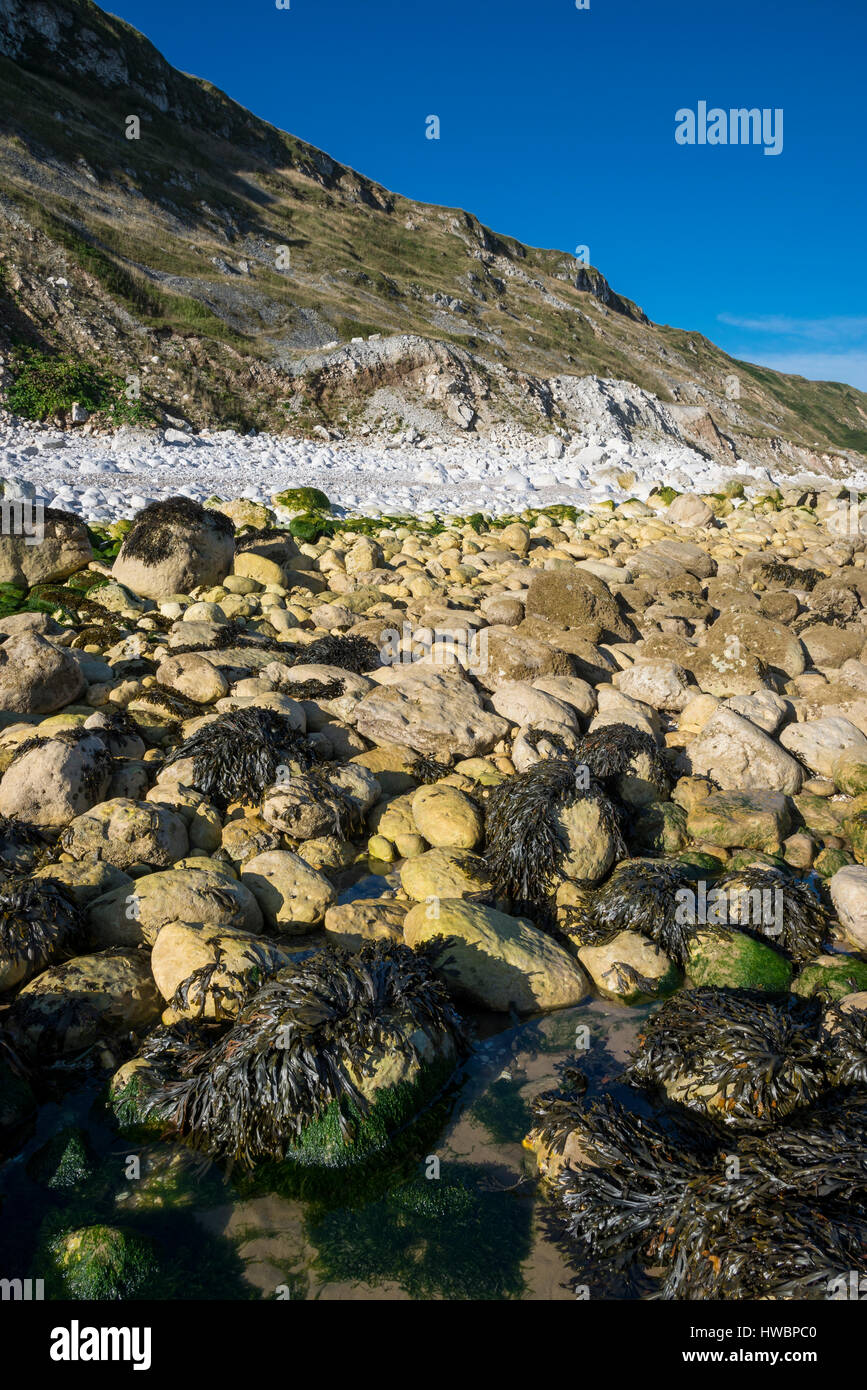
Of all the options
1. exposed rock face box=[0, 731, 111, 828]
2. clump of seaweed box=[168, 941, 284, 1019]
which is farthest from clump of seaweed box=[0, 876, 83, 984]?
exposed rock face box=[0, 731, 111, 828]

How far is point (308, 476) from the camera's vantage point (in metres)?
20.8

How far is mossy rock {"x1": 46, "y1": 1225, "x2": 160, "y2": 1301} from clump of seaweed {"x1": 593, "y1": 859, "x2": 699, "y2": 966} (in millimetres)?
3706

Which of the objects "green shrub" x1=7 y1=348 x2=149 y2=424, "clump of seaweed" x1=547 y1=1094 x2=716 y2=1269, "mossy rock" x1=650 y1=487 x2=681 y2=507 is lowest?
"clump of seaweed" x1=547 y1=1094 x2=716 y2=1269

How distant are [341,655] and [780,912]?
5882mm

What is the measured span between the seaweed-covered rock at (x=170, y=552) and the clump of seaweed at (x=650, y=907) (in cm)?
793

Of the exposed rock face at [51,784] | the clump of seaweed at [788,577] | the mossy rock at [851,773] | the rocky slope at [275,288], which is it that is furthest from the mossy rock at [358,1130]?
the rocky slope at [275,288]

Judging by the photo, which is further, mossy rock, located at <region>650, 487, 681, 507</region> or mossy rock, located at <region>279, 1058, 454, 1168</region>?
mossy rock, located at <region>650, 487, 681, 507</region>

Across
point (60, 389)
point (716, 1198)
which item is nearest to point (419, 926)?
point (716, 1198)

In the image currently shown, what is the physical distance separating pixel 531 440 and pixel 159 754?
97.3ft

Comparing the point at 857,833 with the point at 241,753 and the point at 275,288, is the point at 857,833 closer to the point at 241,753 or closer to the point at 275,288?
the point at 241,753

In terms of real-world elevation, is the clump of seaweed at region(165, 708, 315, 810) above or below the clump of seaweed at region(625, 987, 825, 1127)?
above

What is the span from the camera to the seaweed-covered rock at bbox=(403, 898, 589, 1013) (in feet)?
17.7

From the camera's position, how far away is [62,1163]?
4.12 metres

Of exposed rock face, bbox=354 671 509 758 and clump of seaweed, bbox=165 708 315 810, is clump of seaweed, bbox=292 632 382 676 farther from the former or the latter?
clump of seaweed, bbox=165 708 315 810
